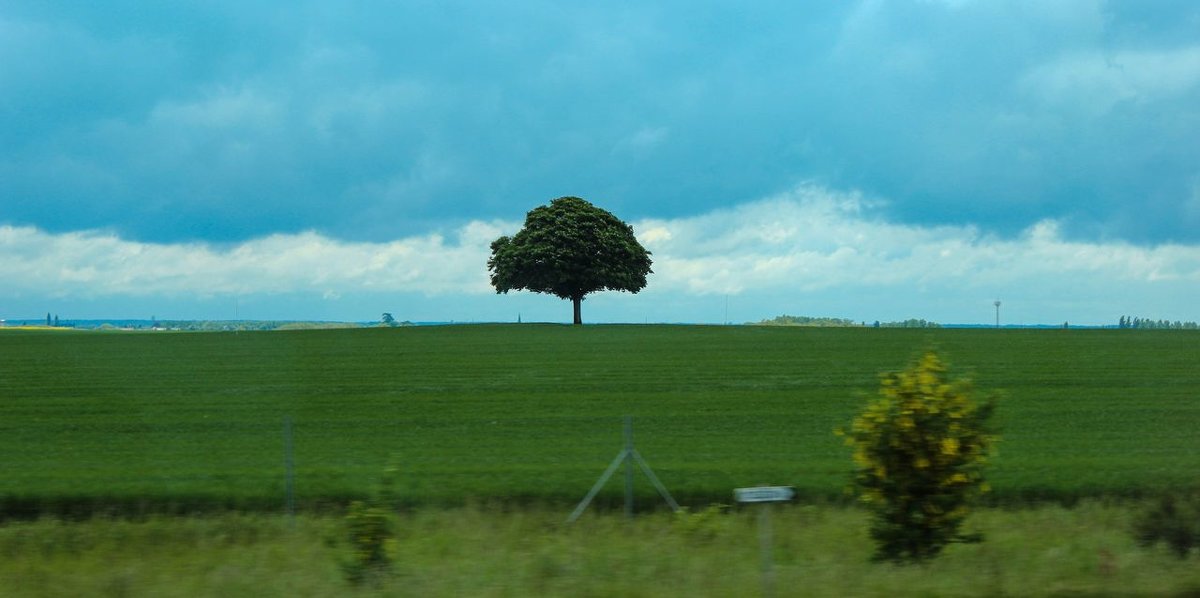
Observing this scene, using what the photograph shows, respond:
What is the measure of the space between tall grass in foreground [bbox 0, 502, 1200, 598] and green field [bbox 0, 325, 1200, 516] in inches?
65.3

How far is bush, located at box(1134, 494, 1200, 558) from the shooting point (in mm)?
9805

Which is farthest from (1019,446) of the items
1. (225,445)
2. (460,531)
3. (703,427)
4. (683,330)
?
(683,330)

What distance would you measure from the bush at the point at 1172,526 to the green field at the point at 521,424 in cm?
275

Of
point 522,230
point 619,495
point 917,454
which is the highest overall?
point 522,230

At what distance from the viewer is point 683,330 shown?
79.1 meters

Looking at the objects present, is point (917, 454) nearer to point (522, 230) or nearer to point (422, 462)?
point (422, 462)

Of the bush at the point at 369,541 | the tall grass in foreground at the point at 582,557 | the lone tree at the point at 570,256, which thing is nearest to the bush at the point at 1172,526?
the tall grass in foreground at the point at 582,557

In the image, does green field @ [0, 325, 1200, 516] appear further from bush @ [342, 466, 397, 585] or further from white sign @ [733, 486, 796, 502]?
bush @ [342, 466, 397, 585]

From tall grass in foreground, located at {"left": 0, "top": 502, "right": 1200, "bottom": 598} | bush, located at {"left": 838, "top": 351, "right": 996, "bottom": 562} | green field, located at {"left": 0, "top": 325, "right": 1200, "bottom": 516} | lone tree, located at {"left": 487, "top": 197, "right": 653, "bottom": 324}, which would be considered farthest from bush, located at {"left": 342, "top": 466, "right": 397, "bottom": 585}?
lone tree, located at {"left": 487, "top": 197, "right": 653, "bottom": 324}

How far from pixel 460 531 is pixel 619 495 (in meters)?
3.90

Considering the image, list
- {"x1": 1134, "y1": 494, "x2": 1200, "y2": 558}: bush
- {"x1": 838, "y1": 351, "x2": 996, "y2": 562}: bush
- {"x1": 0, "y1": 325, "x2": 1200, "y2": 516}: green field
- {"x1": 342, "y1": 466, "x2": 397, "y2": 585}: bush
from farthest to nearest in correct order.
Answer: {"x1": 0, "y1": 325, "x2": 1200, "y2": 516}: green field → {"x1": 1134, "y1": 494, "x2": 1200, "y2": 558}: bush → {"x1": 838, "y1": 351, "x2": 996, "y2": 562}: bush → {"x1": 342, "y1": 466, "x2": 397, "y2": 585}: bush

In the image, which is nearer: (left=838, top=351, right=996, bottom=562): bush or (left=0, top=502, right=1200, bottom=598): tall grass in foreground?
(left=0, top=502, right=1200, bottom=598): tall grass in foreground

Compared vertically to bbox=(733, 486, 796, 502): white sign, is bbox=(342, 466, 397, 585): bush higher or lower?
lower

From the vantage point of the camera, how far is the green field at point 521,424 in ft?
51.5
